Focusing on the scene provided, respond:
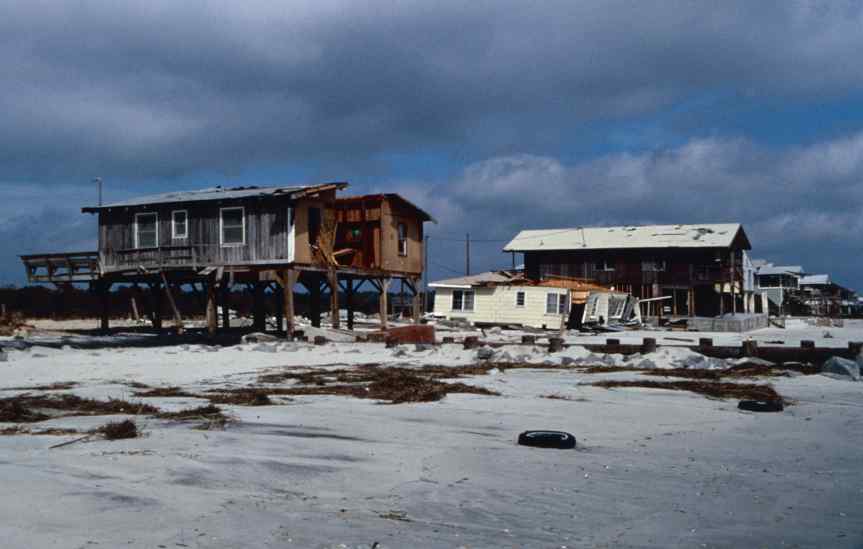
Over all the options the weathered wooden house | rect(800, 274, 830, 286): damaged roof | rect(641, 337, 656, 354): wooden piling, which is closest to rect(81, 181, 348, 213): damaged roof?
the weathered wooden house

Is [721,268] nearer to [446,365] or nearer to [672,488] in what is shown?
[446,365]

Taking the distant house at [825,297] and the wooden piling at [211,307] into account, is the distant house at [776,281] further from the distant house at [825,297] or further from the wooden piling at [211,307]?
the wooden piling at [211,307]

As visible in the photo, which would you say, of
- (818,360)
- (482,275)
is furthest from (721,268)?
(818,360)

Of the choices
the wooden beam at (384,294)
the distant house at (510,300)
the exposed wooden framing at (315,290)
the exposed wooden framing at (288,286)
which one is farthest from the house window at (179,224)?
the distant house at (510,300)

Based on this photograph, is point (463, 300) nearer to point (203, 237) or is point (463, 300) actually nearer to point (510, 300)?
point (510, 300)

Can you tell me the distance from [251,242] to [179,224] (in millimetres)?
3359

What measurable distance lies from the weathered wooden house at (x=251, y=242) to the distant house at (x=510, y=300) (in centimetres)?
1168

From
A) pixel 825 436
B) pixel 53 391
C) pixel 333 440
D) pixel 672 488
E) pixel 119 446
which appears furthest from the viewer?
pixel 53 391

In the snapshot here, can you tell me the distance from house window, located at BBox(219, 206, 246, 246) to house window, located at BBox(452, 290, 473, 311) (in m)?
20.4

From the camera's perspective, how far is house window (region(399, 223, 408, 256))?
38875mm

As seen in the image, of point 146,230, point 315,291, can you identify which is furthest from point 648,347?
point 146,230

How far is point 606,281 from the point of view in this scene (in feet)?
227

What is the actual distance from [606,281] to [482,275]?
17.1 m

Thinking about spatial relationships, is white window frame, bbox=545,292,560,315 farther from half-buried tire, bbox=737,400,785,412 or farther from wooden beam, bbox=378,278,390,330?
half-buried tire, bbox=737,400,785,412
